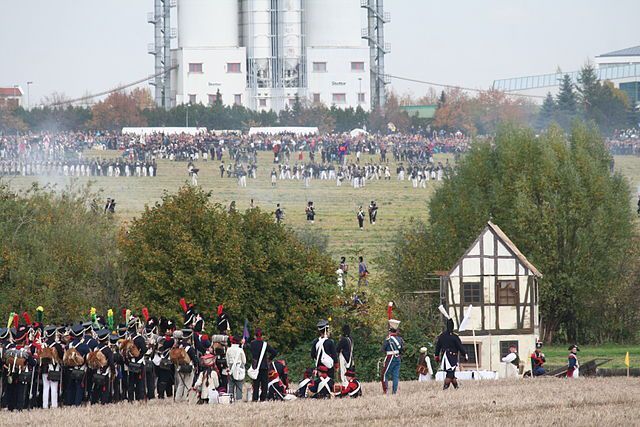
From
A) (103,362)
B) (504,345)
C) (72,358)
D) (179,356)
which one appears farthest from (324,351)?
(504,345)

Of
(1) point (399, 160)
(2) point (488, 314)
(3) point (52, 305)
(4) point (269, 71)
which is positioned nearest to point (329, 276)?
(2) point (488, 314)

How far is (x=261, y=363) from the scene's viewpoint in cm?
3066

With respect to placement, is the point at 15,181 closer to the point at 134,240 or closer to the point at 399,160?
the point at 399,160

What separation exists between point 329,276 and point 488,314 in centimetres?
549

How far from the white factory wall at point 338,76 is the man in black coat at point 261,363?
144567 mm

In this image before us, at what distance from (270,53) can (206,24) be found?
8.48 m

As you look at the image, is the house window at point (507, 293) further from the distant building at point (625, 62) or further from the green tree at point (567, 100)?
the distant building at point (625, 62)

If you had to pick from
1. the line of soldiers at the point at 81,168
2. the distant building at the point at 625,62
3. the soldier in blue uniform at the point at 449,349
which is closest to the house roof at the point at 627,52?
the distant building at the point at 625,62

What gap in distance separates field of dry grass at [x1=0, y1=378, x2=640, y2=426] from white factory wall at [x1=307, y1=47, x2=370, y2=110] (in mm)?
144630

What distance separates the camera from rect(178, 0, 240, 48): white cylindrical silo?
17638cm

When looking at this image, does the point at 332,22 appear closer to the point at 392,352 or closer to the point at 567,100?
the point at 567,100

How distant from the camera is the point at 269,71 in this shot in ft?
570

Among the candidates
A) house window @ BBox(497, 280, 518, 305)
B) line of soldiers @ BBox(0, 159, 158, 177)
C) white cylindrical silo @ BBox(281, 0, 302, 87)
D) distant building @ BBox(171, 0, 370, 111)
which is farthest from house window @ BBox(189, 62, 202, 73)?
house window @ BBox(497, 280, 518, 305)

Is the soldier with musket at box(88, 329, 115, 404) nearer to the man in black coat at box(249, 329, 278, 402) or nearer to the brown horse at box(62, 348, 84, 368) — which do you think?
the brown horse at box(62, 348, 84, 368)
